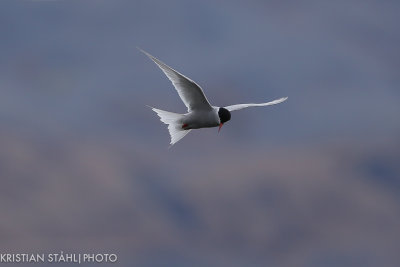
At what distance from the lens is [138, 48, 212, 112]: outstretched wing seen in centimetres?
2116

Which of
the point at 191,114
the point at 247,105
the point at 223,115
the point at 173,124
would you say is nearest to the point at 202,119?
the point at 191,114

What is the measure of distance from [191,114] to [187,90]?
3.35ft

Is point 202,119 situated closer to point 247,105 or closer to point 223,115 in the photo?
Result: point 223,115

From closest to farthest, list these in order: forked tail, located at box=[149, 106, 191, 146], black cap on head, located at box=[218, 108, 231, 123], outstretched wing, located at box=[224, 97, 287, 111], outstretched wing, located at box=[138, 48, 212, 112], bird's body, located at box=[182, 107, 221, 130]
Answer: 1. outstretched wing, located at box=[138, 48, 212, 112]
2. bird's body, located at box=[182, 107, 221, 130]
3. black cap on head, located at box=[218, 108, 231, 123]
4. forked tail, located at box=[149, 106, 191, 146]
5. outstretched wing, located at box=[224, 97, 287, 111]

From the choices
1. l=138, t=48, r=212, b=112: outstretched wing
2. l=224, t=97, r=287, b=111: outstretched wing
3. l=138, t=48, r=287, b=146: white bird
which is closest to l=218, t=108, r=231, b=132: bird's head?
l=138, t=48, r=287, b=146: white bird

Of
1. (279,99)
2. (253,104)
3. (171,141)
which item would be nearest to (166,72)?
(171,141)

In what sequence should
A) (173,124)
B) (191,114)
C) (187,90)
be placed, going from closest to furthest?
(187,90) < (191,114) < (173,124)

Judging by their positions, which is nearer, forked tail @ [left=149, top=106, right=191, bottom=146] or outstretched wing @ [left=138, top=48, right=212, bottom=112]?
outstretched wing @ [left=138, top=48, right=212, bottom=112]

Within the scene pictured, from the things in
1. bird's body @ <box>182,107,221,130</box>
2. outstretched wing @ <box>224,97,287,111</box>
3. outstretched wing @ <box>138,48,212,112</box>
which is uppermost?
outstretched wing @ <box>224,97,287,111</box>

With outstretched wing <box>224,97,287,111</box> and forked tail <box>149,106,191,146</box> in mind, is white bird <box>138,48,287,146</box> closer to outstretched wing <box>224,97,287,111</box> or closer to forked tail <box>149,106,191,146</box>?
forked tail <box>149,106,191,146</box>

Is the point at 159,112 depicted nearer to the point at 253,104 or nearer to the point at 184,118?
the point at 184,118

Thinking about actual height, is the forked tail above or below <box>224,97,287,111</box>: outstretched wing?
below

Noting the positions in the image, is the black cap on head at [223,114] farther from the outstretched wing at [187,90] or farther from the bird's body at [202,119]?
the outstretched wing at [187,90]

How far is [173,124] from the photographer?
23.2 metres
